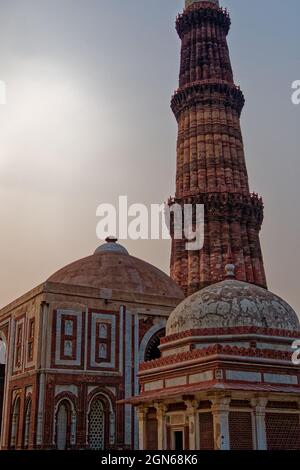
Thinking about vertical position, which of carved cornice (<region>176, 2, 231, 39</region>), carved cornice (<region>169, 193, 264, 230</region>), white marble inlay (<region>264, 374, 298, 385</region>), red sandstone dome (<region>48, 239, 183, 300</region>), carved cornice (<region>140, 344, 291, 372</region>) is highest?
carved cornice (<region>176, 2, 231, 39</region>)

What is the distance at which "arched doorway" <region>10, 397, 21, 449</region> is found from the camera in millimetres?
22875

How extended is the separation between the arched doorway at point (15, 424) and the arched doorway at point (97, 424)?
2844 millimetres

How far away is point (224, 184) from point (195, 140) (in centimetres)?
340

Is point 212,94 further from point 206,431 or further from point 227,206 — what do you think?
point 206,431

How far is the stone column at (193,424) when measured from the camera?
1533cm

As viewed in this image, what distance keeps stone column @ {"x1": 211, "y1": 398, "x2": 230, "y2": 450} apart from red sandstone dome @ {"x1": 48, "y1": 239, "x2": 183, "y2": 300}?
1100 cm

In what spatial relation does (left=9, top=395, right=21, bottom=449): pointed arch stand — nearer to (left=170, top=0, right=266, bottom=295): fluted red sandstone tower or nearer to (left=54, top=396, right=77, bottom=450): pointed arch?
(left=54, top=396, right=77, bottom=450): pointed arch

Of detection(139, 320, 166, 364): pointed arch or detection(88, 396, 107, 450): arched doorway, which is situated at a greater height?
detection(139, 320, 166, 364): pointed arch

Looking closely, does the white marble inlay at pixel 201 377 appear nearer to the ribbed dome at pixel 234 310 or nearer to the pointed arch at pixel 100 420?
the ribbed dome at pixel 234 310

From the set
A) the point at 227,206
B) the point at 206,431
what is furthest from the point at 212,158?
the point at 206,431

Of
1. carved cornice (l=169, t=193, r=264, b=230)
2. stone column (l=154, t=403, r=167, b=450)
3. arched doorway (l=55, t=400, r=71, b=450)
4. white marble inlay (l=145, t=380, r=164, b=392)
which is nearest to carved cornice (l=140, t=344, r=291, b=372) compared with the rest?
white marble inlay (l=145, t=380, r=164, b=392)

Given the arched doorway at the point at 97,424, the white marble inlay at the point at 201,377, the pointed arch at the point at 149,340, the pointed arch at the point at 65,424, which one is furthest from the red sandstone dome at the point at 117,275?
the white marble inlay at the point at 201,377

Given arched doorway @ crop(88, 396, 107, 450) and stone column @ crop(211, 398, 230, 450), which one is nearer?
stone column @ crop(211, 398, 230, 450)

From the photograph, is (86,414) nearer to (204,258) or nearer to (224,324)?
(224,324)
